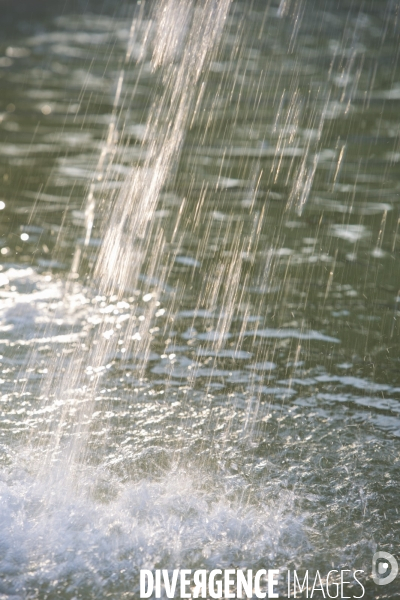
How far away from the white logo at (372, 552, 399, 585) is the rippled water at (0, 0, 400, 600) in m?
0.04

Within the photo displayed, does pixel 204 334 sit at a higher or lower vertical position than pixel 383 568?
lower

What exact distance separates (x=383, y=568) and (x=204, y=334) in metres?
1.95

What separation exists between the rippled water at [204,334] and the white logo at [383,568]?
0.04 metres

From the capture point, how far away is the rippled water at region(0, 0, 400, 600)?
2900 millimetres

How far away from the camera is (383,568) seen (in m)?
2.73

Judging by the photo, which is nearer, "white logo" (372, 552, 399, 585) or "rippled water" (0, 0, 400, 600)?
"white logo" (372, 552, 399, 585)

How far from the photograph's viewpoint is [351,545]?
2.84 metres

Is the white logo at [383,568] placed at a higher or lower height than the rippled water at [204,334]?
higher

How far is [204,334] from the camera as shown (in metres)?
4.43

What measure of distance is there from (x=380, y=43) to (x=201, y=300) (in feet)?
22.5

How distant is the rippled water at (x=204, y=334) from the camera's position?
2.90m

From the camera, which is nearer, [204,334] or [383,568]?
[383,568]

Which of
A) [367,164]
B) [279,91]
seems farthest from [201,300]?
[279,91]

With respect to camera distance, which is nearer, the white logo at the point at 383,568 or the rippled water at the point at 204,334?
the white logo at the point at 383,568
